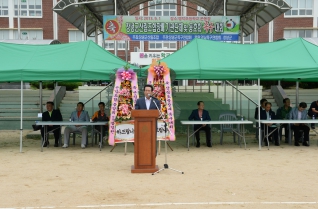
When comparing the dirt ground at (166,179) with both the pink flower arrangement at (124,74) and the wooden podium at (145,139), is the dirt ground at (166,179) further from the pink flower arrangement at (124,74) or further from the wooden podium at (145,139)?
the pink flower arrangement at (124,74)

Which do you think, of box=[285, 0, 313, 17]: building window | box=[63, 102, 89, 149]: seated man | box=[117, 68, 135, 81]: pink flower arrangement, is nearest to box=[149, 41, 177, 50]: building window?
box=[285, 0, 313, 17]: building window

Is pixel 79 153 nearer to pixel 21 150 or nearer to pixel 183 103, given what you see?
pixel 21 150

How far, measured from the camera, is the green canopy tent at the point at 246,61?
12.4 meters

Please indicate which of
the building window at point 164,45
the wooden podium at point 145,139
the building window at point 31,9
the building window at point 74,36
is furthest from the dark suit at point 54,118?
the building window at point 31,9

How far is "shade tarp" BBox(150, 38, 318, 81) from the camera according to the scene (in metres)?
12.4

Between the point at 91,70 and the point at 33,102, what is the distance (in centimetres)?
1012

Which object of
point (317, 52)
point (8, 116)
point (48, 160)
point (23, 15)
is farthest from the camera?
point (23, 15)

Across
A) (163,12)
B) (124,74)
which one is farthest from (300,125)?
(163,12)

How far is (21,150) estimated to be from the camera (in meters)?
12.6

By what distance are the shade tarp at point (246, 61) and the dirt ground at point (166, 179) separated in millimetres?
1990

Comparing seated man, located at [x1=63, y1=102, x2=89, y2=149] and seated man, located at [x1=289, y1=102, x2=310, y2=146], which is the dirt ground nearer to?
seated man, located at [x1=63, y1=102, x2=89, y2=149]

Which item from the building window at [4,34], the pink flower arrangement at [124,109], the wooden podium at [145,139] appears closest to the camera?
the wooden podium at [145,139]

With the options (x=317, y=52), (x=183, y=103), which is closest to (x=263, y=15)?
(x=183, y=103)

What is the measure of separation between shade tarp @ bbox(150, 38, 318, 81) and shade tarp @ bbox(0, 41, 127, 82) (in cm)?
176
